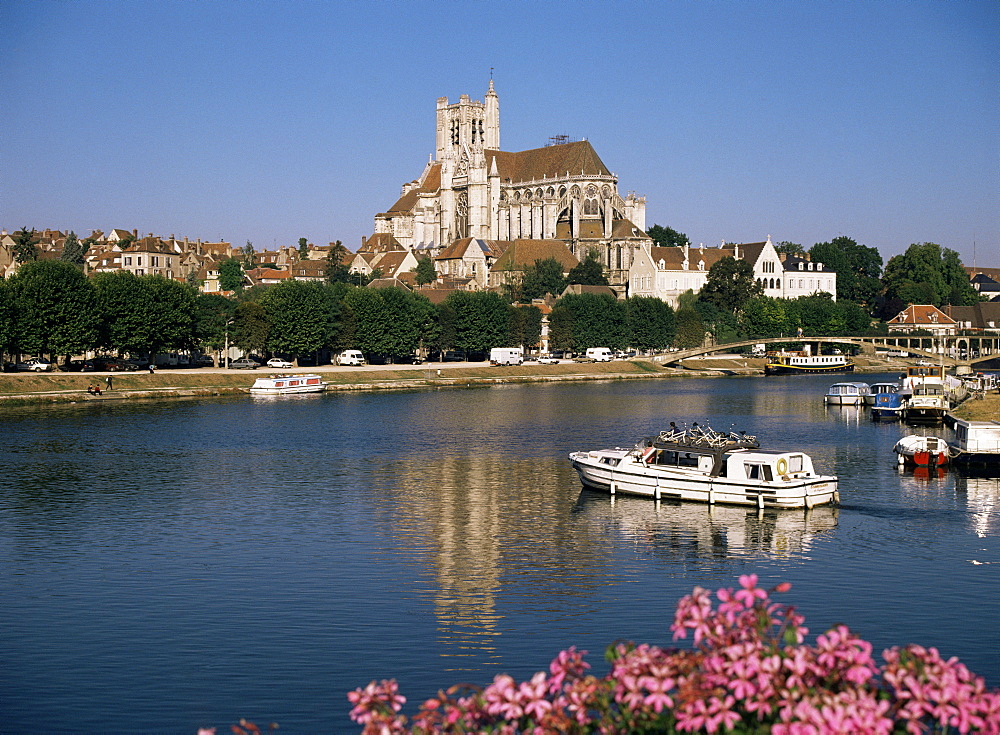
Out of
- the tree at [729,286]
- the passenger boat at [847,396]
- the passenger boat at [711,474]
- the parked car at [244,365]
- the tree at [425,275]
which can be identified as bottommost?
the passenger boat at [711,474]

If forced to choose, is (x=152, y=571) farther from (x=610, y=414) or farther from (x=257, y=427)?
(x=610, y=414)

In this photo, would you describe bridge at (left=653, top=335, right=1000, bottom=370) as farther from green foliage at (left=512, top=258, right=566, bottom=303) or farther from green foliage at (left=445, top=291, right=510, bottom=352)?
green foliage at (left=512, top=258, right=566, bottom=303)

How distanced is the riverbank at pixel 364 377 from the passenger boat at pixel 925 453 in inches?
2438

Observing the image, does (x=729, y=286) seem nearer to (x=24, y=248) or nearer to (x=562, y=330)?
(x=562, y=330)

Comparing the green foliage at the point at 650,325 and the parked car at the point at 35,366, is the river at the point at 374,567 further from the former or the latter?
the green foliage at the point at 650,325

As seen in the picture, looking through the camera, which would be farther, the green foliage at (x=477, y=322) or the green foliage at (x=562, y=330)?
the green foliage at (x=562, y=330)

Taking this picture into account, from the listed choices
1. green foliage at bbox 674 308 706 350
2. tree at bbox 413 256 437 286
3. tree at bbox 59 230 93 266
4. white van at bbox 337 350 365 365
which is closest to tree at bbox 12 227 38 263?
tree at bbox 59 230 93 266

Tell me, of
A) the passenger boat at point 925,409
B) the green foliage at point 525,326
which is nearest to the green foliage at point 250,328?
the green foliage at point 525,326

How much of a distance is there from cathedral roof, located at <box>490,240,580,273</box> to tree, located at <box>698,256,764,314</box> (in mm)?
26646

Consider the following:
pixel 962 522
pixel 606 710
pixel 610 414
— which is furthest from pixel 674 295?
pixel 606 710

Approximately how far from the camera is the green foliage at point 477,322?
136500 mm

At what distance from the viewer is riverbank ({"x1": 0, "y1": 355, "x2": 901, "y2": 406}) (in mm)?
90938

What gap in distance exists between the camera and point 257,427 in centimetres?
7406

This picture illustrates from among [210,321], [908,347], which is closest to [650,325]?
[908,347]
